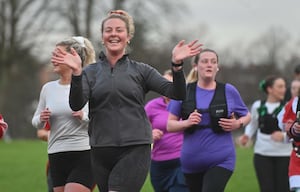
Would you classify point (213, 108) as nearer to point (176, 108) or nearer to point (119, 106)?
point (176, 108)

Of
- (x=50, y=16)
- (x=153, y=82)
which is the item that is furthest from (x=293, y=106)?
(x=50, y=16)

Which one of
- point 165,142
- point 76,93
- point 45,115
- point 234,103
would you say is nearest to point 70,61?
point 76,93

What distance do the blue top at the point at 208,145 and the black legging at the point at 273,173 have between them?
225 cm

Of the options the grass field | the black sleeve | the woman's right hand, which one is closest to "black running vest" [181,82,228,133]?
the woman's right hand

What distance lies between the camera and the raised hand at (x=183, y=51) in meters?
5.16

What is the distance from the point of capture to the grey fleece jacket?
5.45 m

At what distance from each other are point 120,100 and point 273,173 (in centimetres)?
444

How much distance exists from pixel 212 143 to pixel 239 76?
4957 cm

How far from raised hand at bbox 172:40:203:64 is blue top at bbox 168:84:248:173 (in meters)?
1.91

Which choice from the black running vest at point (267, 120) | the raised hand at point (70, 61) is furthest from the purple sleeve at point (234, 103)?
the raised hand at point (70, 61)

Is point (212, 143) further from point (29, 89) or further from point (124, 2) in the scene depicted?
point (29, 89)

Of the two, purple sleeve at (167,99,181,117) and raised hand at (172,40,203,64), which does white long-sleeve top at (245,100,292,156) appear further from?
raised hand at (172,40,203,64)

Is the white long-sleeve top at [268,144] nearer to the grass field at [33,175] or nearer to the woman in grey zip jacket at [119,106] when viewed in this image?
the grass field at [33,175]

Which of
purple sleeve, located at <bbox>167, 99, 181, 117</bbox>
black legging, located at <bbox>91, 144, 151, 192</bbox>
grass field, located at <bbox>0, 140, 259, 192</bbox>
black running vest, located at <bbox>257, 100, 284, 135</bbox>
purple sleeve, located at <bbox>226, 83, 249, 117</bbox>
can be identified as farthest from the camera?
grass field, located at <bbox>0, 140, 259, 192</bbox>
